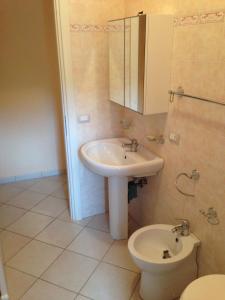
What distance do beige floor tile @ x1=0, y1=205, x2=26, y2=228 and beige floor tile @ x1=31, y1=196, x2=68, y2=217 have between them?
0.15 meters

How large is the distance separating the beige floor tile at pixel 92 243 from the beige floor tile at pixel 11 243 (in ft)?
1.46

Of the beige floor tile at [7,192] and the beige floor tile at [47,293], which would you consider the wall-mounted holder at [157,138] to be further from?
the beige floor tile at [7,192]

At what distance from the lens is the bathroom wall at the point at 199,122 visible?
1485 mm

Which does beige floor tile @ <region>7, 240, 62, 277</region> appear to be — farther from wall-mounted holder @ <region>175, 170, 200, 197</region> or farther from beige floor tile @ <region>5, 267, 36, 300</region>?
wall-mounted holder @ <region>175, 170, 200, 197</region>

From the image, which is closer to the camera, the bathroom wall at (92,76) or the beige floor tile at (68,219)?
the bathroom wall at (92,76)

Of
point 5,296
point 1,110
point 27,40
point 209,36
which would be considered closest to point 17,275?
point 5,296

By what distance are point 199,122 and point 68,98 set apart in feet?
3.85

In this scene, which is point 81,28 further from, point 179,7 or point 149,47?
point 179,7

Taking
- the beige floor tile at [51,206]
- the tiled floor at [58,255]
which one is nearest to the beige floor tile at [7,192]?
the tiled floor at [58,255]

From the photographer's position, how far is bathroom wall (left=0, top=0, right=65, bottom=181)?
301 centimetres

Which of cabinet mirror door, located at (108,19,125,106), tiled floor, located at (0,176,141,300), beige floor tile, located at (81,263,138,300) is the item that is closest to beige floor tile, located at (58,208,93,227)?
tiled floor, located at (0,176,141,300)

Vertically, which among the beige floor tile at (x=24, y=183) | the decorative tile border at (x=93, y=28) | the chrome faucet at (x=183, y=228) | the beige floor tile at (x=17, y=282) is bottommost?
the beige floor tile at (x=17, y=282)

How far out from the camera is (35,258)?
2285 mm

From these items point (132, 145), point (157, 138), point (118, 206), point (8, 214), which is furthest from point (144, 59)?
point (8, 214)
